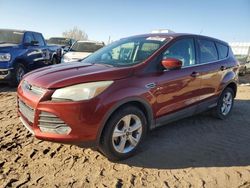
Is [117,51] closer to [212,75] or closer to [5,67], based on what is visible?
[212,75]

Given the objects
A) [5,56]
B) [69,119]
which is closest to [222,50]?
[69,119]

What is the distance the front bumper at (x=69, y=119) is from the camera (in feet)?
11.5

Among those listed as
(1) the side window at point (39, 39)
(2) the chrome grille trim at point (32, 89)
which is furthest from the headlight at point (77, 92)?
(1) the side window at point (39, 39)

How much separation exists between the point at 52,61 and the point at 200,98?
934cm

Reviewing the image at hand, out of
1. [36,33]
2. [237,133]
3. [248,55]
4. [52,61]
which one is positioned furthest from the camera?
[248,55]

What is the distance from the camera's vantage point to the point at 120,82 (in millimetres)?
3855

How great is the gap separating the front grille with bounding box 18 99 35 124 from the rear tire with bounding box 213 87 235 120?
3.82 m

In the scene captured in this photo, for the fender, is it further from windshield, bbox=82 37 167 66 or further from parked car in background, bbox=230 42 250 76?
parked car in background, bbox=230 42 250 76

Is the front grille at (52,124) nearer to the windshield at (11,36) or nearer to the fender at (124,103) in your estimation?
the fender at (124,103)

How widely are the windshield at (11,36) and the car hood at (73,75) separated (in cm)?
661

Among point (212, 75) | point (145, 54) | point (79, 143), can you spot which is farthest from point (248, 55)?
point (79, 143)

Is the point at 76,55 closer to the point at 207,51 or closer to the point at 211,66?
the point at 207,51

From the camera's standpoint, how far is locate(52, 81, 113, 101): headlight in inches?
139

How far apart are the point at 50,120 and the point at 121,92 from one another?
96 cm
